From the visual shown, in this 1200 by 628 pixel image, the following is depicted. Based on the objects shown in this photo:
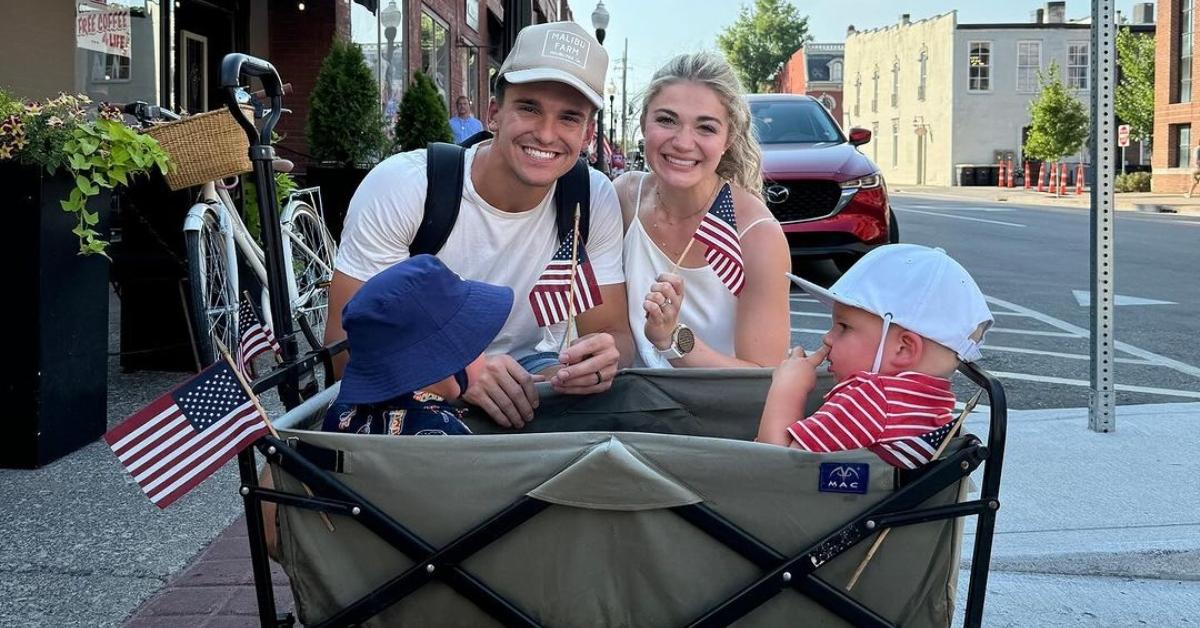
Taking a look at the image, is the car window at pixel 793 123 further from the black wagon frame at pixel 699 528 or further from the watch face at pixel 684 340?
the black wagon frame at pixel 699 528

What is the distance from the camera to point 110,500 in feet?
13.2

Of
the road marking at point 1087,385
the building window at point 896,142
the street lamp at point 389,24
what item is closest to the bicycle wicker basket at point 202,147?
the road marking at point 1087,385

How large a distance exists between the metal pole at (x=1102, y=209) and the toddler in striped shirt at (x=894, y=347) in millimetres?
3011

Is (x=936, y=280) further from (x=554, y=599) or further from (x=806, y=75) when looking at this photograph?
(x=806, y=75)

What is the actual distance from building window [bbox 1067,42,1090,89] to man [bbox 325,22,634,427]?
203 ft

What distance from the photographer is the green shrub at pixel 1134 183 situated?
40897 mm

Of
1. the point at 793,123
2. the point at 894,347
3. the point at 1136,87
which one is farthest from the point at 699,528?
the point at 1136,87

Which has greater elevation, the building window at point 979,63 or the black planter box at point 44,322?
the building window at point 979,63

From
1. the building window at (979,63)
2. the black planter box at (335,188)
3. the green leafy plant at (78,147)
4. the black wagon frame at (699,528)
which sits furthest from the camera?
the building window at (979,63)

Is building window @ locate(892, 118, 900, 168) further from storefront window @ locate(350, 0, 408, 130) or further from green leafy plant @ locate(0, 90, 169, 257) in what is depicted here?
green leafy plant @ locate(0, 90, 169, 257)

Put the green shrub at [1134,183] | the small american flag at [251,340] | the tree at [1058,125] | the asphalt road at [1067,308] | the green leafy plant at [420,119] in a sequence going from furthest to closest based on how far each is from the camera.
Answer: the tree at [1058,125] → the green shrub at [1134,183] → the green leafy plant at [420,119] → the asphalt road at [1067,308] → the small american flag at [251,340]

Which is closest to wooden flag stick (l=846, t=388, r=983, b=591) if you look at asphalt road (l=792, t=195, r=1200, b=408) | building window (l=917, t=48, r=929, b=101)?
asphalt road (l=792, t=195, r=1200, b=408)

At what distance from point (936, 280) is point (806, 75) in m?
87.0

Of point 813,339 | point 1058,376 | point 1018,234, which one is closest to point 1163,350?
point 1058,376
